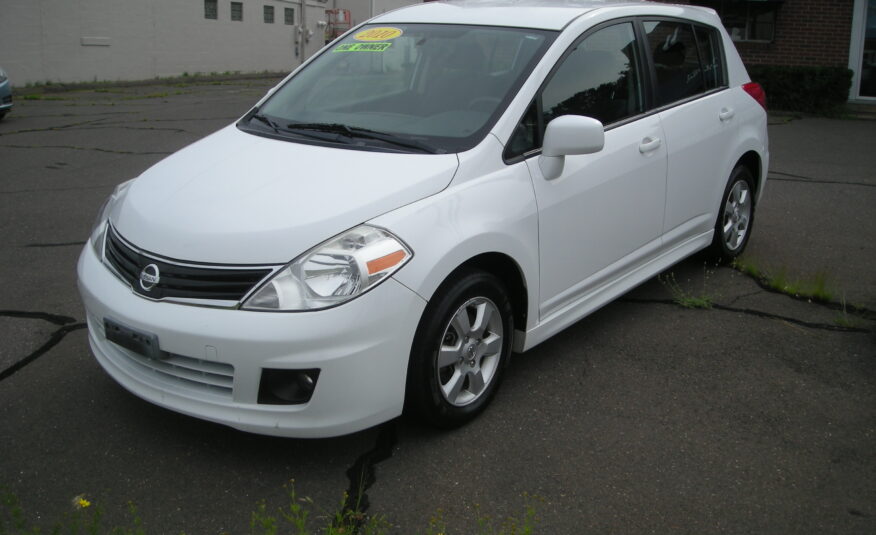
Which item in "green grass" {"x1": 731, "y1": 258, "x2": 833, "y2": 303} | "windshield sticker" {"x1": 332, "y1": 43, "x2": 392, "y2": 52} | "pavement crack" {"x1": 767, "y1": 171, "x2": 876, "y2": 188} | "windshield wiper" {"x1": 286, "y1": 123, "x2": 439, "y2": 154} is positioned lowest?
"green grass" {"x1": 731, "y1": 258, "x2": 833, "y2": 303}

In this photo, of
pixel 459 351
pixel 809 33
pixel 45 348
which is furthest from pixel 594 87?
pixel 809 33

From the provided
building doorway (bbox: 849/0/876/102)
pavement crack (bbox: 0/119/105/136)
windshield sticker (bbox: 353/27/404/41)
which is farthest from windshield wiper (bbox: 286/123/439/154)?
building doorway (bbox: 849/0/876/102)

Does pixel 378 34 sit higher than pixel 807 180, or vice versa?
pixel 378 34

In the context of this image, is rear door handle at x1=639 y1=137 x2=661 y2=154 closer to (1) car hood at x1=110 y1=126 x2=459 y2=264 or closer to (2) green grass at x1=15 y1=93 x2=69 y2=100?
(1) car hood at x1=110 y1=126 x2=459 y2=264

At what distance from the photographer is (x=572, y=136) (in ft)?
12.4

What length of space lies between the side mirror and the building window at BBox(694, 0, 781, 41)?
47.9 ft

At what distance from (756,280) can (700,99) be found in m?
1.29

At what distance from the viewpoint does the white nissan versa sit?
3.15 meters

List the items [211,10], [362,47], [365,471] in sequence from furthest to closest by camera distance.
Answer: [211,10] < [362,47] < [365,471]

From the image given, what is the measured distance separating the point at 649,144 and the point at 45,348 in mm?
3335

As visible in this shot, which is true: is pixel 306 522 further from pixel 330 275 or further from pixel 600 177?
pixel 600 177

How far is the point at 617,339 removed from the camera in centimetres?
472

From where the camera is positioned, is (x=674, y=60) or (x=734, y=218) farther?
(x=734, y=218)

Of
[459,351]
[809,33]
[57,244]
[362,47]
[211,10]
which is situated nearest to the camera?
[459,351]
